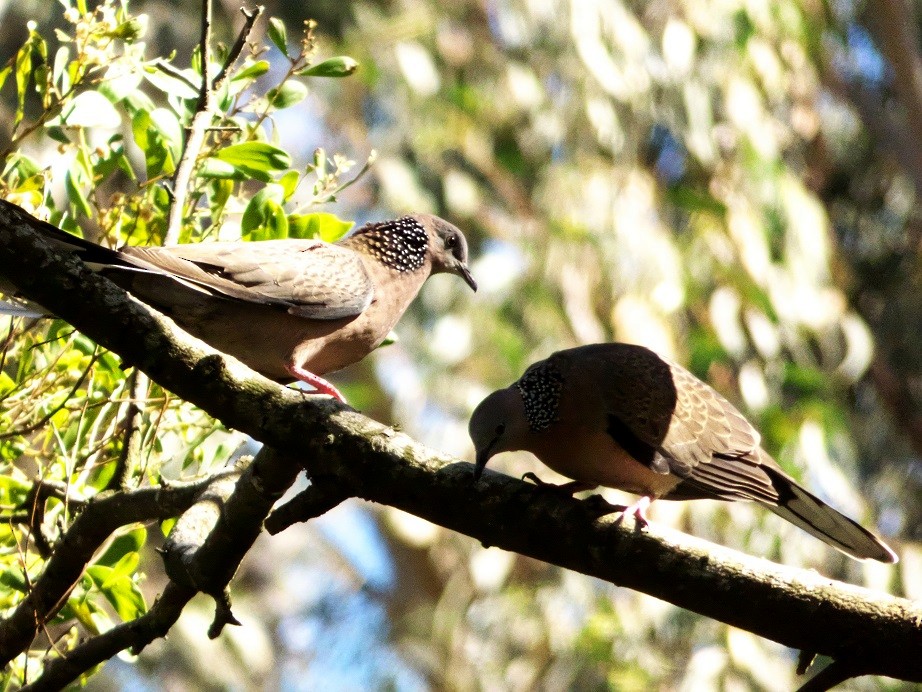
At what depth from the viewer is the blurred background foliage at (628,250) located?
7.16 metres

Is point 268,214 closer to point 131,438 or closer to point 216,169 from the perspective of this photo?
point 216,169

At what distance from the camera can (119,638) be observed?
268cm

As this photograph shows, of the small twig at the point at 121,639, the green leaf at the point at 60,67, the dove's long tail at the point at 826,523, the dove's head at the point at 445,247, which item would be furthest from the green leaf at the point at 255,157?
the dove's long tail at the point at 826,523

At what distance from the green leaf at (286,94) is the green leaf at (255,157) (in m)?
0.27

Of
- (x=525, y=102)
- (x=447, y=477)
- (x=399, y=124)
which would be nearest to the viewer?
(x=447, y=477)

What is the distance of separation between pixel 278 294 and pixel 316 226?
29 cm

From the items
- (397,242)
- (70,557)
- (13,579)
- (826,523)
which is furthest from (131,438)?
(826,523)

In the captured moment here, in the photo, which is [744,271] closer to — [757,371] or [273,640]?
[757,371]

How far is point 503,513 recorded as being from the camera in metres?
2.48

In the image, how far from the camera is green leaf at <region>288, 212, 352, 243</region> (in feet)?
11.0

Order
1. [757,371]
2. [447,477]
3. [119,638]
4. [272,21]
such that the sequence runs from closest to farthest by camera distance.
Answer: [447,477] → [119,638] → [272,21] → [757,371]

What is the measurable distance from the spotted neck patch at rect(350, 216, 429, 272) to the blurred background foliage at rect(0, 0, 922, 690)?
4.64 ft

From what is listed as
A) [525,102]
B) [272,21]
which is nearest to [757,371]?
[525,102]

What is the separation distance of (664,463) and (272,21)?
189 cm
